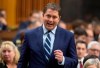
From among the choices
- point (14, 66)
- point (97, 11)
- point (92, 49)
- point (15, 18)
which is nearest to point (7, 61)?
point (14, 66)

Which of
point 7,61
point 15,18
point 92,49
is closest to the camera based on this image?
point 7,61

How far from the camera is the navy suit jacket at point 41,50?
830cm

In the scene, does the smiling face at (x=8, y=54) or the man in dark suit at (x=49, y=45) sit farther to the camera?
the smiling face at (x=8, y=54)

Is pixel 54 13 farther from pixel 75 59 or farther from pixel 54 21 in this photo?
pixel 75 59

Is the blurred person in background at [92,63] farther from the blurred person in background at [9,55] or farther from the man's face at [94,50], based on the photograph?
the man's face at [94,50]

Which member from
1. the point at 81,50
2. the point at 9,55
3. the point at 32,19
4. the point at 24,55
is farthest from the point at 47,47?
the point at 32,19

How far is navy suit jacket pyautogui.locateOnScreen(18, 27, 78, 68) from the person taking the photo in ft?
27.2

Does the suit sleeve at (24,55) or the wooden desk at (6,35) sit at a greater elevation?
the suit sleeve at (24,55)

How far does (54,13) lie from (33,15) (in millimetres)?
9669

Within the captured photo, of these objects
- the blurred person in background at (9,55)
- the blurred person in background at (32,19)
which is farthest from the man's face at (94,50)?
the blurred person in background at (32,19)

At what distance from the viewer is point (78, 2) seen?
2452cm

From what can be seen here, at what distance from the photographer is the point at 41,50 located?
8.32 m

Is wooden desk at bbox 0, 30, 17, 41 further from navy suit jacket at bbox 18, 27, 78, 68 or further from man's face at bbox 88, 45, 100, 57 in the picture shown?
navy suit jacket at bbox 18, 27, 78, 68

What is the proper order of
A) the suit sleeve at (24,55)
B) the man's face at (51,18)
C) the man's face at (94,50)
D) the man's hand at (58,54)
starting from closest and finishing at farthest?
the man's hand at (58,54) → the man's face at (51,18) → the suit sleeve at (24,55) → the man's face at (94,50)
